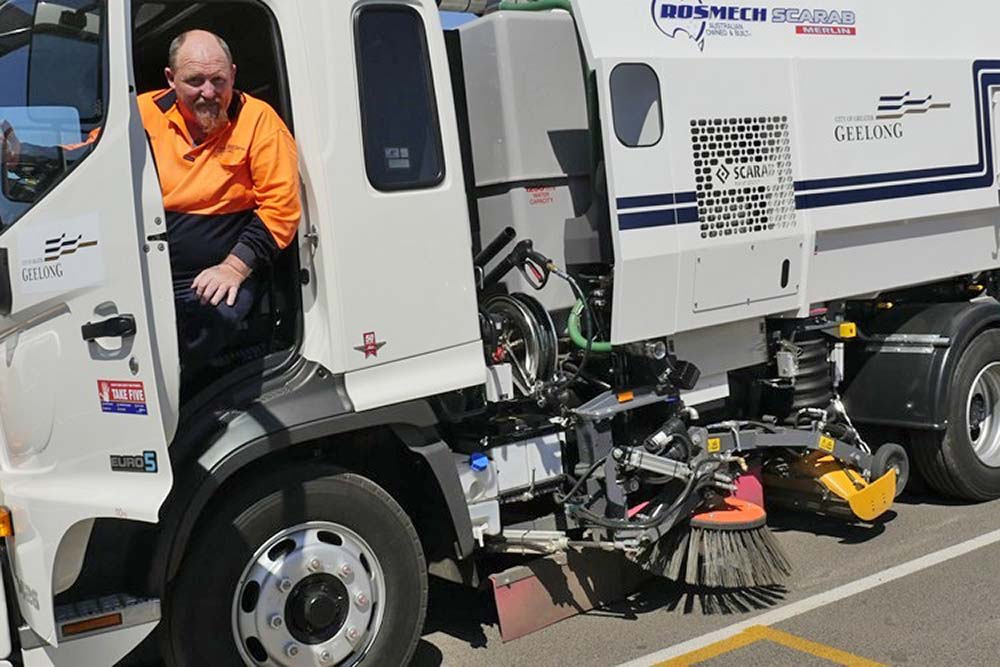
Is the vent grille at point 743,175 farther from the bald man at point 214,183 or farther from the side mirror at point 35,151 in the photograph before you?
the side mirror at point 35,151

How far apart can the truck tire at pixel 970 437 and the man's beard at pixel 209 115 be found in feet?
14.4

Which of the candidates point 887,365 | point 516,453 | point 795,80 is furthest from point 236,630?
point 887,365

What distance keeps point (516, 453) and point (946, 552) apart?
2.52 metres

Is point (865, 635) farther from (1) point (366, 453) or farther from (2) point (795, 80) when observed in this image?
(2) point (795, 80)

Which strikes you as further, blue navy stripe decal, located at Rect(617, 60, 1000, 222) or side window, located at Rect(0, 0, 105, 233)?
blue navy stripe decal, located at Rect(617, 60, 1000, 222)

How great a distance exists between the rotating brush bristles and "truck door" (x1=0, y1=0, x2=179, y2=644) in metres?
2.38

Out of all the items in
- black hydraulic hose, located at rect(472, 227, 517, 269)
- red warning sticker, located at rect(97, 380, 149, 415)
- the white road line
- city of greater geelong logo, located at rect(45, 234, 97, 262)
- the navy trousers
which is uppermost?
city of greater geelong logo, located at rect(45, 234, 97, 262)

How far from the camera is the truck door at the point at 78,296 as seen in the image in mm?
3477

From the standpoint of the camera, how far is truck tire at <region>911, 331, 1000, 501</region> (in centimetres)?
635

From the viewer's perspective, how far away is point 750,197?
5.26 metres

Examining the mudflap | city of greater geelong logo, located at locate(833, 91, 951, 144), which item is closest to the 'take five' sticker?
the mudflap

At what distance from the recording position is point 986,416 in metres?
6.74

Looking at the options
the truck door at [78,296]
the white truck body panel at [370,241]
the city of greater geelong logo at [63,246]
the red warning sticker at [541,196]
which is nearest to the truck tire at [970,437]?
the red warning sticker at [541,196]

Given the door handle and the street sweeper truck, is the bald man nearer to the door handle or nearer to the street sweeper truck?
the street sweeper truck
